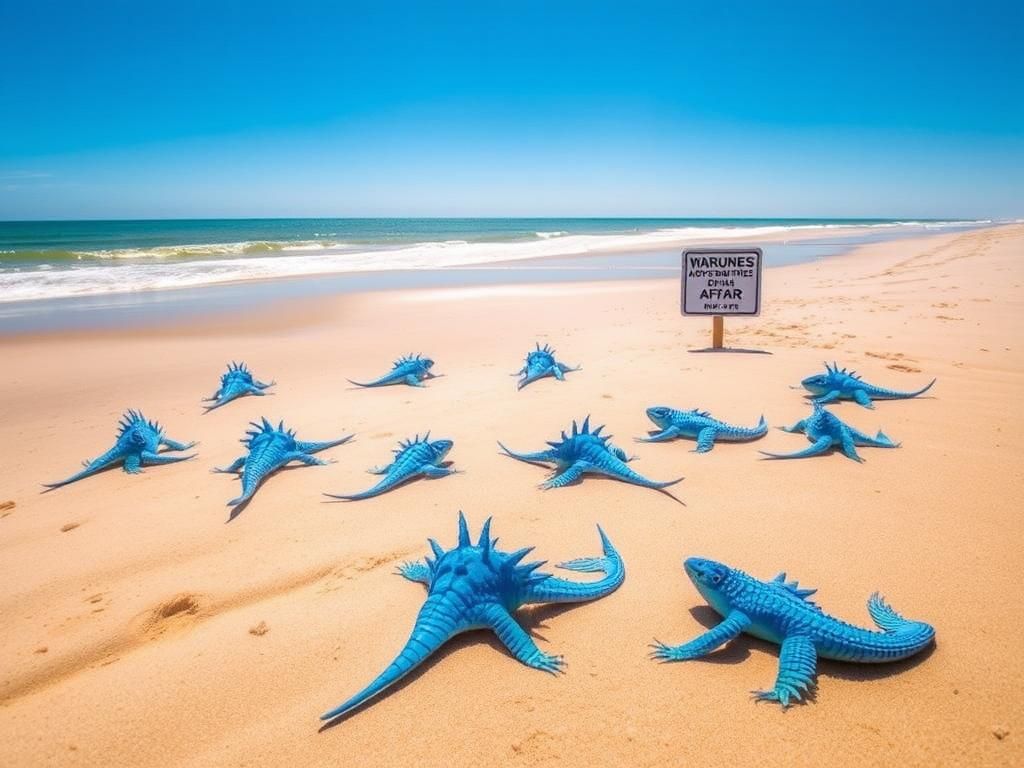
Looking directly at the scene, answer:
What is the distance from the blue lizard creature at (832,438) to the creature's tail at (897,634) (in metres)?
1.95

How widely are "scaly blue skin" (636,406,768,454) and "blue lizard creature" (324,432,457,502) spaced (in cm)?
181

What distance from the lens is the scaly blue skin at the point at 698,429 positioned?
4.77 metres

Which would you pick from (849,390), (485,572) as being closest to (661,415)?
(849,390)

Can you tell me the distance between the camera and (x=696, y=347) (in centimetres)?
862

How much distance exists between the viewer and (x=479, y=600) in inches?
100

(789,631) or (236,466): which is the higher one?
(789,631)

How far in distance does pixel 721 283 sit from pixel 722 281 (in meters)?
0.03

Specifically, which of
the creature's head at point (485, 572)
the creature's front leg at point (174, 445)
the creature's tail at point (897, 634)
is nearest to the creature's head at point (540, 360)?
the creature's front leg at point (174, 445)

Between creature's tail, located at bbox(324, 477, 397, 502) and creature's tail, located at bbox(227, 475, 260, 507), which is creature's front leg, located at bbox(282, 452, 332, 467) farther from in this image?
creature's tail, located at bbox(324, 477, 397, 502)

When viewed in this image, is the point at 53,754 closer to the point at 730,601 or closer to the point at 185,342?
the point at 730,601

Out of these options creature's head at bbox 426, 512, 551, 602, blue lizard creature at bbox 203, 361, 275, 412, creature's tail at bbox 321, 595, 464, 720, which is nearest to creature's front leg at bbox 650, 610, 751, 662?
creature's head at bbox 426, 512, 551, 602

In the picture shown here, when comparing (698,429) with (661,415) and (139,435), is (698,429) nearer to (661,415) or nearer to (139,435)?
(661,415)

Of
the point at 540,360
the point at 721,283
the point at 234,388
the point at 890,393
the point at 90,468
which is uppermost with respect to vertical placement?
the point at 721,283

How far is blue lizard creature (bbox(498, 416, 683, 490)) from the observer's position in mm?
4133
